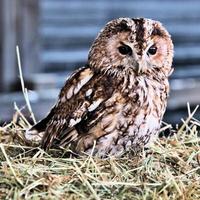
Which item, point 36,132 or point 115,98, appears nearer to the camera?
point 115,98

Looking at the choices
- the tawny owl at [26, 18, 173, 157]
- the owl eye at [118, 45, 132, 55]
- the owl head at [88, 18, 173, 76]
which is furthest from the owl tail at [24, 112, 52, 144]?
the owl eye at [118, 45, 132, 55]

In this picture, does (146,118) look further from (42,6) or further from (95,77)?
(42,6)

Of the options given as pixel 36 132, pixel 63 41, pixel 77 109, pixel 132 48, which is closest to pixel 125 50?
pixel 132 48

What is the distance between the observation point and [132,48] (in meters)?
4.10

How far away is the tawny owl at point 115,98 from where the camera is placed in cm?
408

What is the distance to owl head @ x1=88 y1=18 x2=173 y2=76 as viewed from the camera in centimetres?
407

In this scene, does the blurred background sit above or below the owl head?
below

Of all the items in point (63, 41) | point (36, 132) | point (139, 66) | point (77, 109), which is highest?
point (139, 66)

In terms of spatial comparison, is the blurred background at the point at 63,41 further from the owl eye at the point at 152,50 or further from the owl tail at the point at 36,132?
the owl eye at the point at 152,50

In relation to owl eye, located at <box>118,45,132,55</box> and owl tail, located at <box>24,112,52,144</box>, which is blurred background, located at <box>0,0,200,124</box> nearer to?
owl tail, located at <box>24,112,52,144</box>

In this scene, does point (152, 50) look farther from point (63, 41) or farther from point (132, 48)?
point (63, 41)

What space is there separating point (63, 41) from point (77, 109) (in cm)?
425

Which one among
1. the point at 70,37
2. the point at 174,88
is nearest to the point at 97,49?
the point at 174,88

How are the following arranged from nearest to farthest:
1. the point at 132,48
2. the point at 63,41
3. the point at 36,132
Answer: the point at 132,48 < the point at 36,132 < the point at 63,41
